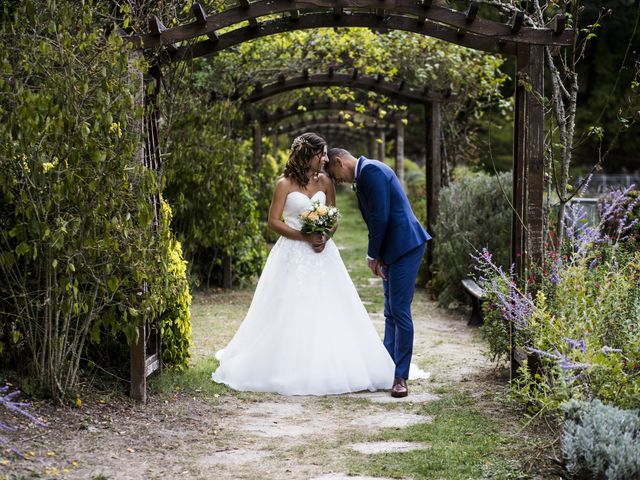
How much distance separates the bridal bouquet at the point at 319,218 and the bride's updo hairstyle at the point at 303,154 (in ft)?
0.88

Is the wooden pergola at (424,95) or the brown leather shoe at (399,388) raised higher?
the wooden pergola at (424,95)

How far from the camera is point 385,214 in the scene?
21.9 feet

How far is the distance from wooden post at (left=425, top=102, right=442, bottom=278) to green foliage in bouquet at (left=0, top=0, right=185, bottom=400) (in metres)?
7.15

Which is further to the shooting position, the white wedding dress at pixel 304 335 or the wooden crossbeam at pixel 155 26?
the white wedding dress at pixel 304 335

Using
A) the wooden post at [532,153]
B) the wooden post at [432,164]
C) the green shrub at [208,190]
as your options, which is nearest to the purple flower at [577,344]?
the wooden post at [532,153]

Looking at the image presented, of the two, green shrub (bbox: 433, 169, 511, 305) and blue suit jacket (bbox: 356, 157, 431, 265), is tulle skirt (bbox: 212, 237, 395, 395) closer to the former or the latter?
blue suit jacket (bbox: 356, 157, 431, 265)

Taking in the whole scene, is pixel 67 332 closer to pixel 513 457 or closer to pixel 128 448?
pixel 128 448

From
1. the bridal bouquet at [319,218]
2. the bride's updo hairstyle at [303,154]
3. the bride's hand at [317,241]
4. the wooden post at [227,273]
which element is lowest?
the wooden post at [227,273]

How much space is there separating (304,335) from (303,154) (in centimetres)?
150

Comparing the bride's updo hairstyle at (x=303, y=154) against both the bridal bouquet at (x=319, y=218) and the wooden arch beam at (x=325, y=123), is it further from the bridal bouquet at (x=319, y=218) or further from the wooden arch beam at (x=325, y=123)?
the wooden arch beam at (x=325, y=123)

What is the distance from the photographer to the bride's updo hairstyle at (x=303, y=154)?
720 centimetres

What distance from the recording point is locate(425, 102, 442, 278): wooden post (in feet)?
41.1

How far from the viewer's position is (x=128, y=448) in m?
5.18

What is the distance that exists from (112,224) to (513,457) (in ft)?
9.15
